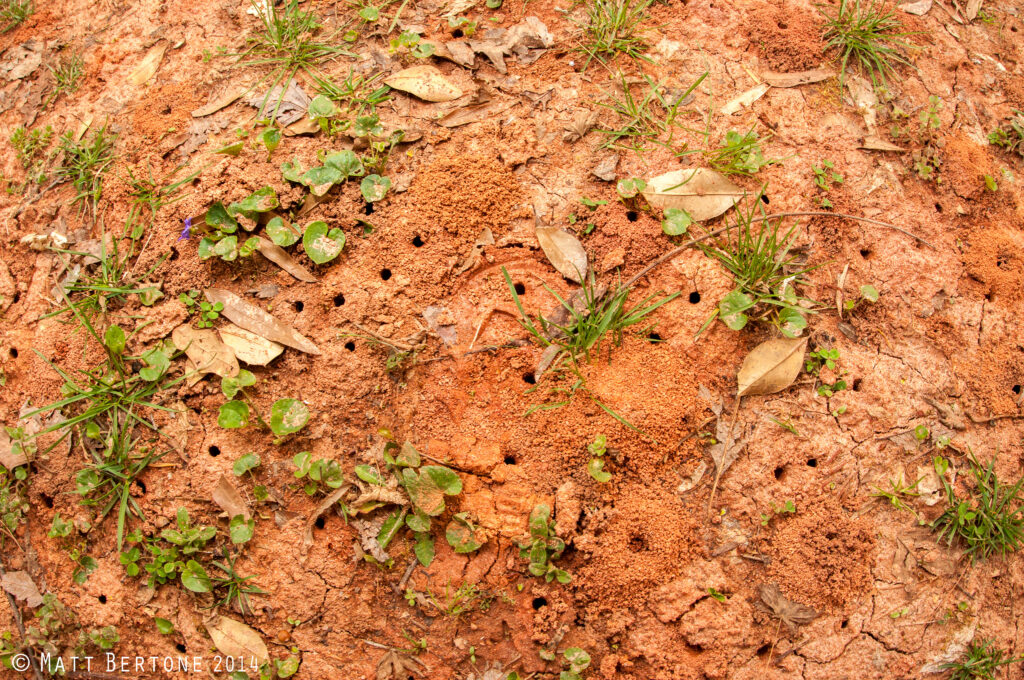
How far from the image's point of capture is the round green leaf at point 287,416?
7.19 feet

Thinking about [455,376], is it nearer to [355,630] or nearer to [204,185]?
[355,630]

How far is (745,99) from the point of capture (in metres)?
2.68

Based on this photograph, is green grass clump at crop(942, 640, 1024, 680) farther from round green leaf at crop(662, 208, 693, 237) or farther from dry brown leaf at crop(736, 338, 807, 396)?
round green leaf at crop(662, 208, 693, 237)

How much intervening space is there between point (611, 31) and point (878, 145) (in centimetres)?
120

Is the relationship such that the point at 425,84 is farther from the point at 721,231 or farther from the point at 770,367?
the point at 770,367

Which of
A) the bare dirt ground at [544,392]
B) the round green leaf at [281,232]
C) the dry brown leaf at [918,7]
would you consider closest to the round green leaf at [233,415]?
the bare dirt ground at [544,392]

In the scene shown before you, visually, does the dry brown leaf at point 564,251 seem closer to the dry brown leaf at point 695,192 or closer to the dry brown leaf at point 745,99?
the dry brown leaf at point 695,192

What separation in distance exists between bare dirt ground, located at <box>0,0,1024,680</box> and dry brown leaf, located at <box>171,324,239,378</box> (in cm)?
5

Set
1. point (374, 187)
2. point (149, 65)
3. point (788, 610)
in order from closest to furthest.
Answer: point (788, 610) → point (374, 187) → point (149, 65)

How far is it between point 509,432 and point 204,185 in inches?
61.8

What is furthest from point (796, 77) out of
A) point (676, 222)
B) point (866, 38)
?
point (676, 222)

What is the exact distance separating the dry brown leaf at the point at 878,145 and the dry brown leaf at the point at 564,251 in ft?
4.30

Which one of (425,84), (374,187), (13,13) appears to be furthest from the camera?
(13,13)

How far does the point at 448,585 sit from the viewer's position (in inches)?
81.7
